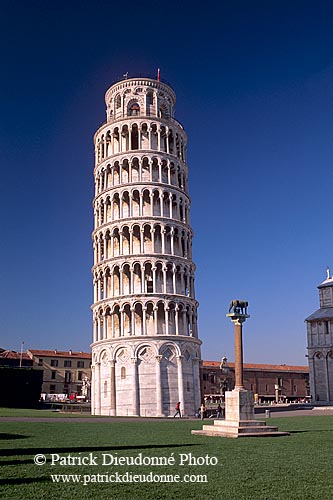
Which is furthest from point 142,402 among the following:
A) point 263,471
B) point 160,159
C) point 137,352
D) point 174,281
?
point 263,471

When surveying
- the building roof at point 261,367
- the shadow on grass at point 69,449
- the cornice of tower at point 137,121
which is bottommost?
the building roof at point 261,367

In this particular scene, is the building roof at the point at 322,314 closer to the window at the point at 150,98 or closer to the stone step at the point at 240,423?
the window at the point at 150,98

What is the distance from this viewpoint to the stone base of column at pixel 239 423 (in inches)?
890

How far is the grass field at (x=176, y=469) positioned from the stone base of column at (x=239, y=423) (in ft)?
8.95

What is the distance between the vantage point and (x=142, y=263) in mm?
54594

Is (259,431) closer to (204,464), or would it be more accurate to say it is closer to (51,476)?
(204,464)

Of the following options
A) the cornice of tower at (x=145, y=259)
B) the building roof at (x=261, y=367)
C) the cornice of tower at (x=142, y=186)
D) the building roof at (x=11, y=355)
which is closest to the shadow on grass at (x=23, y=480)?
the cornice of tower at (x=145, y=259)

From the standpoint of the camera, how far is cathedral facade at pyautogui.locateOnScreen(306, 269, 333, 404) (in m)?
72.3

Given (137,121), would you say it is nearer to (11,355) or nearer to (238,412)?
(238,412)

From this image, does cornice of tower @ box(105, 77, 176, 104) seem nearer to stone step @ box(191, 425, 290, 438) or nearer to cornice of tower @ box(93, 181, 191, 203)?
cornice of tower @ box(93, 181, 191, 203)

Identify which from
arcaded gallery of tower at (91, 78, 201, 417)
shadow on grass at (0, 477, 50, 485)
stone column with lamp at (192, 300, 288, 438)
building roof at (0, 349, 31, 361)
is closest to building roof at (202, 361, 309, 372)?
building roof at (0, 349, 31, 361)

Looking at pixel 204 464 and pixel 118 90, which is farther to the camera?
pixel 118 90

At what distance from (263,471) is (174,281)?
42521 millimetres

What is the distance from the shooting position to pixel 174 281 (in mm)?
55219
